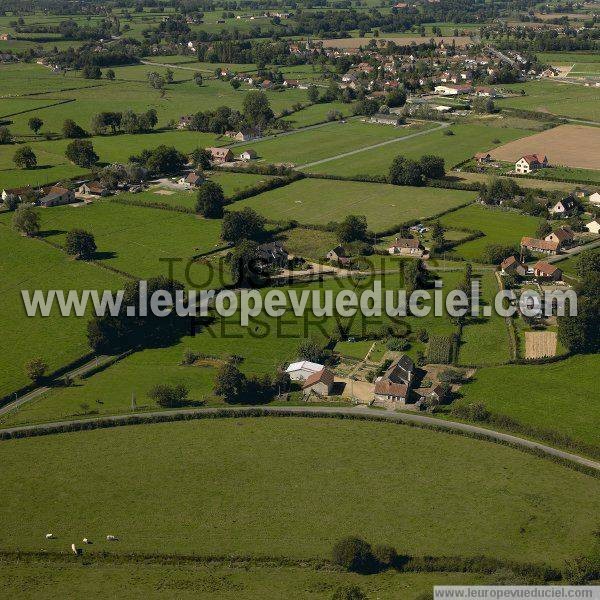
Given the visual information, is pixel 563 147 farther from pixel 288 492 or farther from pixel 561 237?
pixel 288 492

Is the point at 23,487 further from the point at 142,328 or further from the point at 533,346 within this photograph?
the point at 533,346

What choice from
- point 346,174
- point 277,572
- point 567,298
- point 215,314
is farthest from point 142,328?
point 346,174

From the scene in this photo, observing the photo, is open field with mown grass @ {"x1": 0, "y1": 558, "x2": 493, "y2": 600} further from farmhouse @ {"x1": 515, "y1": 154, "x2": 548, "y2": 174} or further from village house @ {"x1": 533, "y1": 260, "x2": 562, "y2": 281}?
farmhouse @ {"x1": 515, "y1": 154, "x2": 548, "y2": 174}

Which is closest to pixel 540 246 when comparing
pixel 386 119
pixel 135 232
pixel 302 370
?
pixel 302 370

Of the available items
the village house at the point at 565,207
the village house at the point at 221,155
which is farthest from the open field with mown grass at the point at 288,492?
the village house at the point at 221,155

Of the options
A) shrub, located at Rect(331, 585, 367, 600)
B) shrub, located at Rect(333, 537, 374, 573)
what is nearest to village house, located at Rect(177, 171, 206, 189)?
shrub, located at Rect(333, 537, 374, 573)

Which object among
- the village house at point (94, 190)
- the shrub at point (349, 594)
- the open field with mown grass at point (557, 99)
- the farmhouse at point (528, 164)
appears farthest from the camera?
the open field with mown grass at point (557, 99)

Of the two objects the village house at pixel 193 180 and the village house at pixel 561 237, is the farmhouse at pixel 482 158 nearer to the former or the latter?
the village house at pixel 561 237
